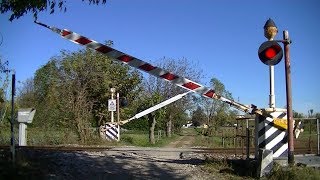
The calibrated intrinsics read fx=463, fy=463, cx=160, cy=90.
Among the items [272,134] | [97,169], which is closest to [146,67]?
[97,169]

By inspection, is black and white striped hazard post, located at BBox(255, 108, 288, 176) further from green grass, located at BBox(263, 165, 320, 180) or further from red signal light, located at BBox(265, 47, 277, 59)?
red signal light, located at BBox(265, 47, 277, 59)

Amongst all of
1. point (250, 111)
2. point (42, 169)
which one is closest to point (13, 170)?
point (42, 169)

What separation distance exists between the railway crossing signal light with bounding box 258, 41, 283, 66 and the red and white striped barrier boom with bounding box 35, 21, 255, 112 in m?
1.31

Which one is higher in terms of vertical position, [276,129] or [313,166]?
[276,129]

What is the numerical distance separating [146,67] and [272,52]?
3.08m

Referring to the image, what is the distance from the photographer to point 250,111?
447 inches

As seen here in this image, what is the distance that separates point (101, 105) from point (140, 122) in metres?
35.0

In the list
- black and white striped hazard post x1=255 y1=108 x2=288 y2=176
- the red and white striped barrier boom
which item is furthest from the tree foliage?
black and white striped hazard post x1=255 y1=108 x2=288 y2=176

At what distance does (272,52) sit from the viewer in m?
11.0

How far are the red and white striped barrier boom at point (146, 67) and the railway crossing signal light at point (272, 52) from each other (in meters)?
1.31

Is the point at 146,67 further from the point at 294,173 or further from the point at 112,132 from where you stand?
the point at 112,132

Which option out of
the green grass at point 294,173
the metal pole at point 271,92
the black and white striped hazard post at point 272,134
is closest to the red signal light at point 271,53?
the metal pole at point 271,92

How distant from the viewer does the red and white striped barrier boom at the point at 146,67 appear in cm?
1152

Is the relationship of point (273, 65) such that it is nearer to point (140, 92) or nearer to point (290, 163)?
point (290, 163)
